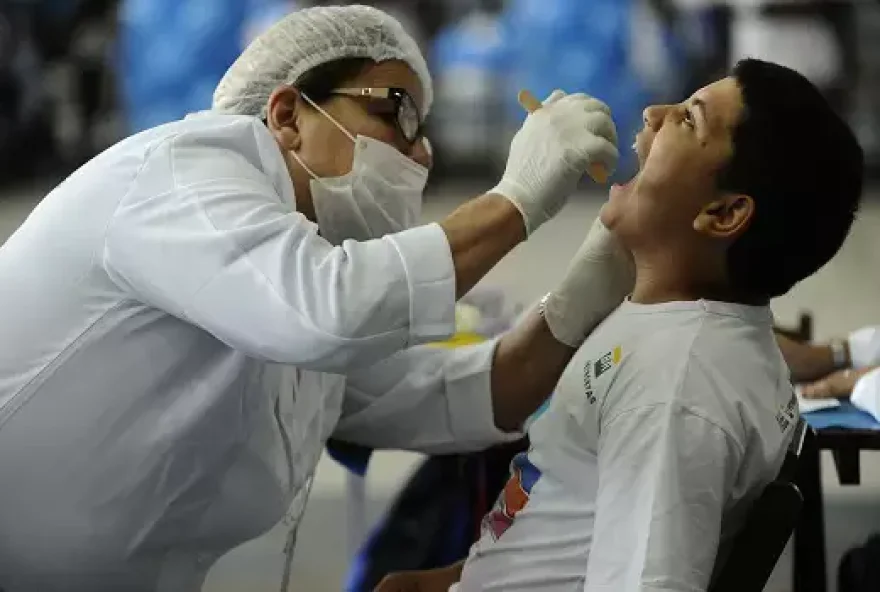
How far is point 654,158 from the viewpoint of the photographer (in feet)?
3.96

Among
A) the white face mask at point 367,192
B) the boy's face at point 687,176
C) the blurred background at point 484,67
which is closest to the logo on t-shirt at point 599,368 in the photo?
the boy's face at point 687,176

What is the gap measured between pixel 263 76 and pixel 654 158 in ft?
1.76

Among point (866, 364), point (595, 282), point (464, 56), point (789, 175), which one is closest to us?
point (789, 175)

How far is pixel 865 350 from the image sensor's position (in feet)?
6.42

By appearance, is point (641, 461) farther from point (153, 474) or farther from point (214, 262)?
point (153, 474)

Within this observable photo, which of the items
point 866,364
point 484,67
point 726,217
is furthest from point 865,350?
point 484,67

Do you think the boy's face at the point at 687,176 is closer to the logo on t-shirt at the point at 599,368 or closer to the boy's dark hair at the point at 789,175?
the boy's dark hair at the point at 789,175

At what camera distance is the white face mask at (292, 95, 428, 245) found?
1.40 meters

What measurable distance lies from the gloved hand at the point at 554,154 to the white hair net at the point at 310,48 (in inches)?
9.8

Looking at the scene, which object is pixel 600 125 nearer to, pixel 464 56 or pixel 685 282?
pixel 685 282

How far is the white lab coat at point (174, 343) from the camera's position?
1134 millimetres

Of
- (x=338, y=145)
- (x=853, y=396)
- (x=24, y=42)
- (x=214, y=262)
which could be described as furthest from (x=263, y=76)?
(x=24, y=42)

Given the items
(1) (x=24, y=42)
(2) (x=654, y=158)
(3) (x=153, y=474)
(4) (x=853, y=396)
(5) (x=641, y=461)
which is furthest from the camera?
(1) (x=24, y=42)

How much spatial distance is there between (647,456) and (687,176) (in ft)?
1.02
